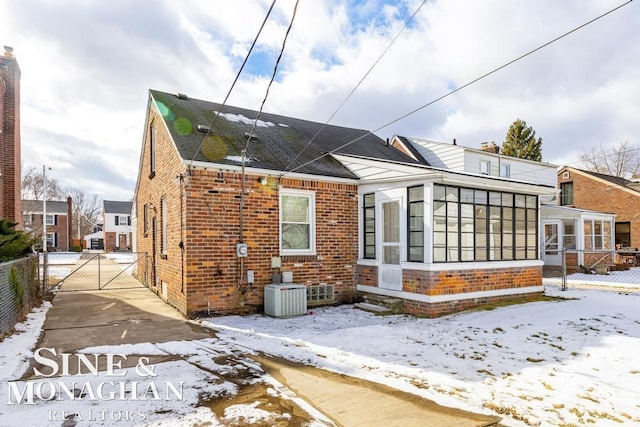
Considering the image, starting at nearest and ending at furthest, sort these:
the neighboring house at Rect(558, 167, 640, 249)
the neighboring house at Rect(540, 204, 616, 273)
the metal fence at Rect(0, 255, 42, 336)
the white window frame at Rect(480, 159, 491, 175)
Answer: the metal fence at Rect(0, 255, 42, 336), the neighboring house at Rect(540, 204, 616, 273), the white window frame at Rect(480, 159, 491, 175), the neighboring house at Rect(558, 167, 640, 249)

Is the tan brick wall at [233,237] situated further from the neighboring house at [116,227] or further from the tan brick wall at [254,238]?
the neighboring house at [116,227]

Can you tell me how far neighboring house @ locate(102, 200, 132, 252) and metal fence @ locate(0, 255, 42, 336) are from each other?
43.1m

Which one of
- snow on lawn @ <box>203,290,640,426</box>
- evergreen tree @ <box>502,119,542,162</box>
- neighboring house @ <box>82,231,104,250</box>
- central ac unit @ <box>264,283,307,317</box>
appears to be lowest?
neighboring house @ <box>82,231,104,250</box>

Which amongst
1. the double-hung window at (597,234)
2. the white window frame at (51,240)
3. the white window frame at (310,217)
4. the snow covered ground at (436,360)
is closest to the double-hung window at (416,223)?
the snow covered ground at (436,360)

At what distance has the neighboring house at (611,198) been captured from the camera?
22203 millimetres

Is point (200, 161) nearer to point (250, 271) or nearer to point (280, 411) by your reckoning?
point (250, 271)

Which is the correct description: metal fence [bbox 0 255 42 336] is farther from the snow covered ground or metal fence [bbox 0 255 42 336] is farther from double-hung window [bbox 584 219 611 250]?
double-hung window [bbox 584 219 611 250]

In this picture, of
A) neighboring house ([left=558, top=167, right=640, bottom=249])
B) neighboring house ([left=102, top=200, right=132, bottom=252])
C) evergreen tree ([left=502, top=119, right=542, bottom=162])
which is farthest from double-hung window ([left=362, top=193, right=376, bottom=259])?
neighboring house ([left=102, top=200, right=132, bottom=252])

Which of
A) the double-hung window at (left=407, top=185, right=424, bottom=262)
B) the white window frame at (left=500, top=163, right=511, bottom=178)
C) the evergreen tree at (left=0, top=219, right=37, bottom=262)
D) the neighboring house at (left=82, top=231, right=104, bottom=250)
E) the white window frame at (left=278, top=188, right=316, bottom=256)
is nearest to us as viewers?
the evergreen tree at (left=0, top=219, right=37, bottom=262)

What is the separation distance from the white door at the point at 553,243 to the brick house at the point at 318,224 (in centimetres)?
1007

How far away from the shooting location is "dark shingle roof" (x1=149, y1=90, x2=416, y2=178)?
359 inches

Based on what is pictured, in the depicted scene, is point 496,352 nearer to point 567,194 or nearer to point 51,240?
point 567,194

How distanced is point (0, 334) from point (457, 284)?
9.06 m

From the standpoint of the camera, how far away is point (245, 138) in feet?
34.9
